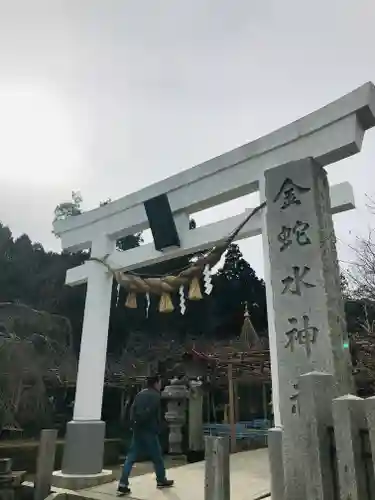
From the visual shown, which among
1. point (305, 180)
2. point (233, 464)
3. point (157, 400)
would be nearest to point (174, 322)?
point (233, 464)

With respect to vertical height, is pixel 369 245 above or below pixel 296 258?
above

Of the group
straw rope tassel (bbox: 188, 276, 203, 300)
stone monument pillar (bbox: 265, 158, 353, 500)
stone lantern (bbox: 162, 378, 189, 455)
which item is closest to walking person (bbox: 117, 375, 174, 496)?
straw rope tassel (bbox: 188, 276, 203, 300)

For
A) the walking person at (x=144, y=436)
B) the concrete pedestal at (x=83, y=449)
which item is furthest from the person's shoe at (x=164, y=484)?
the concrete pedestal at (x=83, y=449)

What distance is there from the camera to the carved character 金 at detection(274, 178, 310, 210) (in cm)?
443

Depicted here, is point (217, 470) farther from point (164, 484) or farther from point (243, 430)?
point (243, 430)

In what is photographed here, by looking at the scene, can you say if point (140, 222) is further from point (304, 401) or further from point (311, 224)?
point (304, 401)

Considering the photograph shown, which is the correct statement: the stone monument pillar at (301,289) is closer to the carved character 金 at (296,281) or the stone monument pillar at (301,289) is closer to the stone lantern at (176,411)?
the carved character 金 at (296,281)

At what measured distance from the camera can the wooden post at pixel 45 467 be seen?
5.55 m

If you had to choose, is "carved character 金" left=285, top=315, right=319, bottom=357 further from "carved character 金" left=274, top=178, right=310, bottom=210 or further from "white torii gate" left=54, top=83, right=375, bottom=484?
"carved character 金" left=274, top=178, right=310, bottom=210

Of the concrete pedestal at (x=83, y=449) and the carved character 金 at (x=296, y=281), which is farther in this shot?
the concrete pedestal at (x=83, y=449)

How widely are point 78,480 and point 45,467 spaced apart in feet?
1.85

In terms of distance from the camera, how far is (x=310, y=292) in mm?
4031

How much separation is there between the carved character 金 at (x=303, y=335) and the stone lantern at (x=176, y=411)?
355 inches

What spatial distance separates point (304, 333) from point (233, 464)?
519 cm
